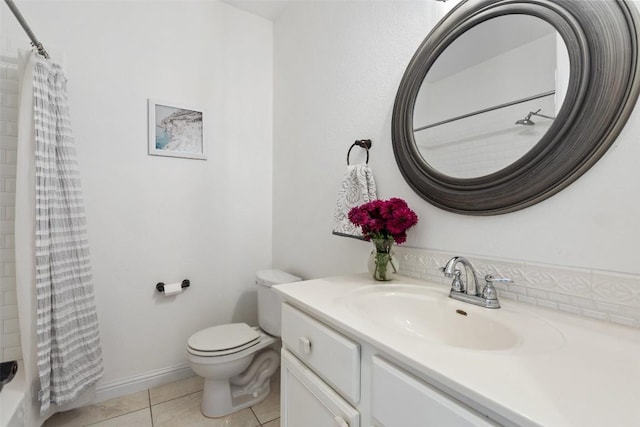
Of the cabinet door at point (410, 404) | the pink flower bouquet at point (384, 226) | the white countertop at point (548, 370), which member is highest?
the pink flower bouquet at point (384, 226)

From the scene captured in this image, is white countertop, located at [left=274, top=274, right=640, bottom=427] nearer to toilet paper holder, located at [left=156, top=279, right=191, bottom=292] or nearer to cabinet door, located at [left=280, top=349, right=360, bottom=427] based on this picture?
cabinet door, located at [left=280, top=349, right=360, bottom=427]

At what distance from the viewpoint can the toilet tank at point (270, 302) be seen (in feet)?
5.79

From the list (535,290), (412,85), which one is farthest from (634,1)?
(535,290)

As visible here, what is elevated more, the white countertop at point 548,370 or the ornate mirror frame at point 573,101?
the ornate mirror frame at point 573,101

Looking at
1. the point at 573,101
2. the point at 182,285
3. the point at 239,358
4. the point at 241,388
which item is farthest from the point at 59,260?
the point at 573,101

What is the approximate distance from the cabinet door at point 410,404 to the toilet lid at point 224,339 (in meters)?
1.09

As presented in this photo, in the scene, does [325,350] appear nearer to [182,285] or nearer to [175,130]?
[182,285]

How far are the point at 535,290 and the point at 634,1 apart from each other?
76 centimetres

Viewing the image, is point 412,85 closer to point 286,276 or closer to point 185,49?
point 286,276

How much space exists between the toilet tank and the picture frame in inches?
36.8

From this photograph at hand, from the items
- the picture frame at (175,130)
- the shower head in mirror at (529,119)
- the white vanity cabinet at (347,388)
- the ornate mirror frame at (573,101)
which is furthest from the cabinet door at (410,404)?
the picture frame at (175,130)

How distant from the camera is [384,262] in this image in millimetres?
1139

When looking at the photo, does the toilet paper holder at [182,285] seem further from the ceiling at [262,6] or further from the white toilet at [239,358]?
the ceiling at [262,6]

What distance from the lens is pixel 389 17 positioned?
4.33 feet
